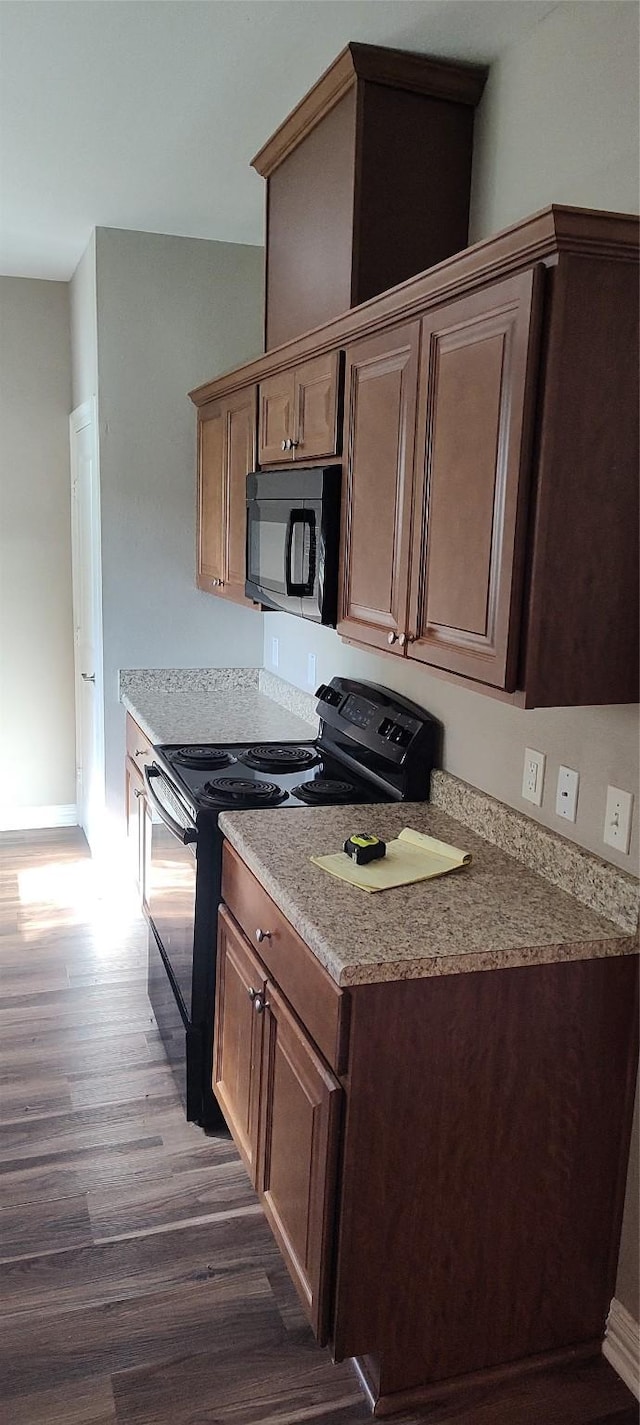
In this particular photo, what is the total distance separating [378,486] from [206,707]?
1.70m

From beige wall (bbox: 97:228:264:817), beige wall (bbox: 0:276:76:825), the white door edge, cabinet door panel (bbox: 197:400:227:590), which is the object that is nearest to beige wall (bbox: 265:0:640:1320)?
cabinet door panel (bbox: 197:400:227:590)

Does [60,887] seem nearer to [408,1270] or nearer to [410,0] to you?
[408,1270]

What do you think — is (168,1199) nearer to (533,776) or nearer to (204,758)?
(204,758)

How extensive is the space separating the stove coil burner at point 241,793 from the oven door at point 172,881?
0.09 metres

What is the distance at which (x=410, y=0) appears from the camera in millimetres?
2061

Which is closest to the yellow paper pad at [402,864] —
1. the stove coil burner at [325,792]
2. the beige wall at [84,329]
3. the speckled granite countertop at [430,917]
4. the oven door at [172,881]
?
the speckled granite countertop at [430,917]

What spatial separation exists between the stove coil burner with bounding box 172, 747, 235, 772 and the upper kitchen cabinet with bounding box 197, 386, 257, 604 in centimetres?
55

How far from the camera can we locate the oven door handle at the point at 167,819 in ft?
7.92

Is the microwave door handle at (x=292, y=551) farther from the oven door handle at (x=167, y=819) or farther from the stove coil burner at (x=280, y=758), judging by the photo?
the oven door handle at (x=167, y=819)

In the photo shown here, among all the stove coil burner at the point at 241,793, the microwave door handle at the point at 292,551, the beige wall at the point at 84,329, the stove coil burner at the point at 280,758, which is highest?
the beige wall at the point at 84,329

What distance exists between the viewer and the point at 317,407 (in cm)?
252

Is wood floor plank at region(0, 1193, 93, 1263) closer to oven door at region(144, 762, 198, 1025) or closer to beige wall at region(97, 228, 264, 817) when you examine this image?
oven door at region(144, 762, 198, 1025)

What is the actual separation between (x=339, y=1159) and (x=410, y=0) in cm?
225

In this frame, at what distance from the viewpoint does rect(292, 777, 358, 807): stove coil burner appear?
Result: 2.53 metres
